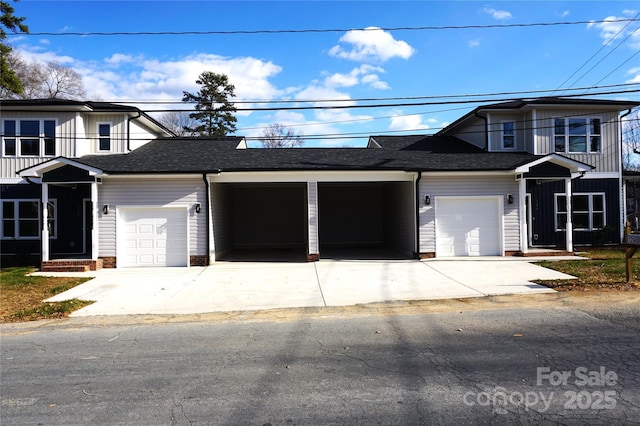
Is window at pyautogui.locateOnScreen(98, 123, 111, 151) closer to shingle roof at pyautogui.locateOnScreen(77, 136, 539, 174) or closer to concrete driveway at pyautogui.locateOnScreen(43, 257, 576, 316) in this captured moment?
shingle roof at pyautogui.locateOnScreen(77, 136, 539, 174)

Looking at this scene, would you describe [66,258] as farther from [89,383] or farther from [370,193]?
[370,193]

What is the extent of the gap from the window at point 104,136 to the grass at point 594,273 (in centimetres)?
1707

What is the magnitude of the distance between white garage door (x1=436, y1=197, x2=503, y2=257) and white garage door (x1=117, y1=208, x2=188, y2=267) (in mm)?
9759

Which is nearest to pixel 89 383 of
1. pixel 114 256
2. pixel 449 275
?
pixel 449 275

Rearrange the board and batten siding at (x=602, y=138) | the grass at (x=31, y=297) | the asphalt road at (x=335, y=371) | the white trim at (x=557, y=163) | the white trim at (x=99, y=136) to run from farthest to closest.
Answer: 1. the board and batten siding at (x=602, y=138)
2. the white trim at (x=99, y=136)
3. the white trim at (x=557, y=163)
4. the grass at (x=31, y=297)
5. the asphalt road at (x=335, y=371)

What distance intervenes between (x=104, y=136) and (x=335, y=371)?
17.0 m

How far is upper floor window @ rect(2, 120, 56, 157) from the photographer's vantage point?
17.2 metres

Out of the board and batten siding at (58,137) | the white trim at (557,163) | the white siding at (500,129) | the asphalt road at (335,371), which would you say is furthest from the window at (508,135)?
the board and batten siding at (58,137)

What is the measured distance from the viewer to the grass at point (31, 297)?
8522mm

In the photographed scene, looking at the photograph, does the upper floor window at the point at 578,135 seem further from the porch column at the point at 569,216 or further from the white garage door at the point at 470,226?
the white garage door at the point at 470,226

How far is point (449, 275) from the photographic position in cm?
1220

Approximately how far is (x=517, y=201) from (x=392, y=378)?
13413mm

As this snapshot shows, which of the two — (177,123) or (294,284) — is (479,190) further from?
(177,123)

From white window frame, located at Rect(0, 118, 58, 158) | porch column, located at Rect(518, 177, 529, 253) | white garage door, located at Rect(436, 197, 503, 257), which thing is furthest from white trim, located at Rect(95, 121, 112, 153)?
porch column, located at Rect(518, 177, 529, 253)
